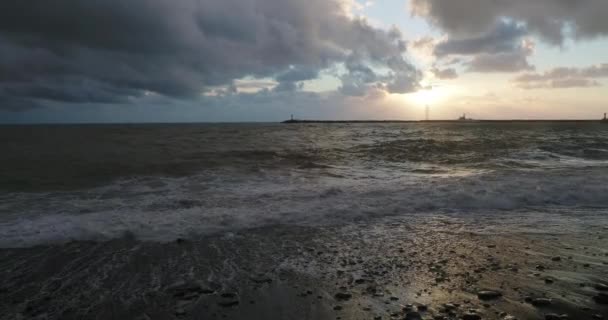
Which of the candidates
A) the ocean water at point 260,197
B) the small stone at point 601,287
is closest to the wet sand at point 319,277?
the small stone at point 601,287

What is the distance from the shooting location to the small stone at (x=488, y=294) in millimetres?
4476

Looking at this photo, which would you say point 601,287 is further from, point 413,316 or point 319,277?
point 319,277

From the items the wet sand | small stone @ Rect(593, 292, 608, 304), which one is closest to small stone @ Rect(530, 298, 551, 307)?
the wet sand

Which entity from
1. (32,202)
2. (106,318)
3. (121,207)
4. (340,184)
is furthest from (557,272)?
(32,202)

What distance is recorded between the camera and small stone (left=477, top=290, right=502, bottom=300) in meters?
4.48

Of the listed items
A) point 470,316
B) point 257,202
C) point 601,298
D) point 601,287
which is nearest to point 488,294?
point 470,316

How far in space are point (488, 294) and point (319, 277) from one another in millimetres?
2181

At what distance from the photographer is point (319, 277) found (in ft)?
17.1

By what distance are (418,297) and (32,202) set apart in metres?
10.9

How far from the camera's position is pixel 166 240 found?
702 centimetres

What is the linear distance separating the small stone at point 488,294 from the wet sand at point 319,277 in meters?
0.01

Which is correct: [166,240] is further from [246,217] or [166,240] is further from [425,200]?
[425,200]

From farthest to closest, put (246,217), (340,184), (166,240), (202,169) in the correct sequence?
1. (202,169)
2. (340,184)
3. (246,217)
4. (166,240)

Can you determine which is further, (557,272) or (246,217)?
(246,217)
